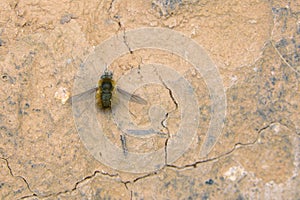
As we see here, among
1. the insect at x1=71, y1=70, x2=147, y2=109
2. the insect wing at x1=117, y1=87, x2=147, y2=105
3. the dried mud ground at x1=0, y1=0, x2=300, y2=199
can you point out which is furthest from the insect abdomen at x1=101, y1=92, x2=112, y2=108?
the dried mud ground at x1=0, y1=0, x2=300, y2=199

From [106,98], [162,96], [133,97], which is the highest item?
[106,98]

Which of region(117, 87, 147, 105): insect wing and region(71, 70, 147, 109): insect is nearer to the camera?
region(71, 70, 147, 109): insect

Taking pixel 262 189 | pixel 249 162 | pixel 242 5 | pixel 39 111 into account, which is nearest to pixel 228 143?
pixel 249 162

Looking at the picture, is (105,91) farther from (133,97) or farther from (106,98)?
(133,97)

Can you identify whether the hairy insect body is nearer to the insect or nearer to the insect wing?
the insect

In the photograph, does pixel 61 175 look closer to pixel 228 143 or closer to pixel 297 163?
pixel 228 143

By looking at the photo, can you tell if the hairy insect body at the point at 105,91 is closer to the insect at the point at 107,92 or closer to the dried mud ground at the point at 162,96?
the insect at the point at 107,92

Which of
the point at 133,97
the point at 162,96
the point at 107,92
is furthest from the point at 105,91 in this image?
the point at 162,96

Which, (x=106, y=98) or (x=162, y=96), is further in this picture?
(x=162, y=96)
